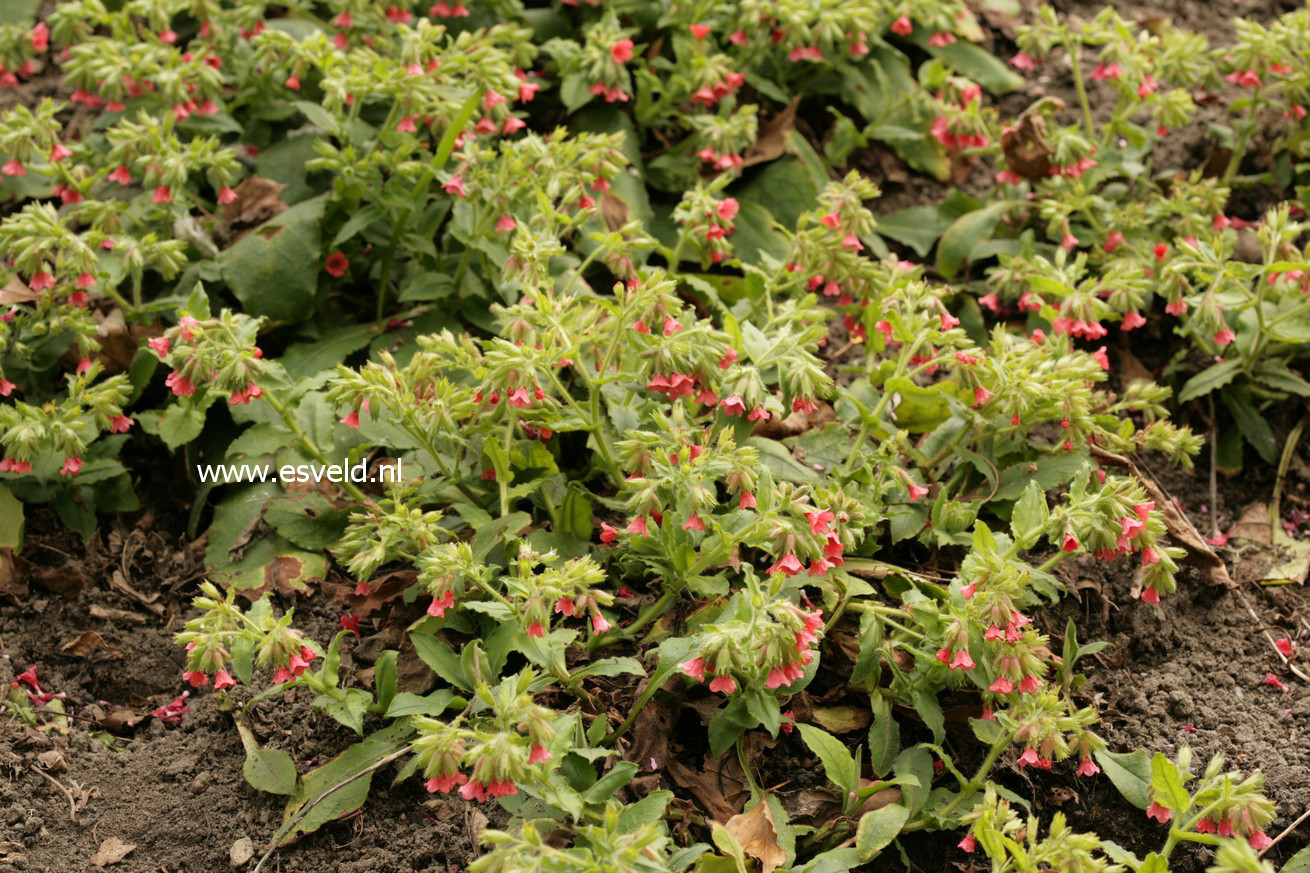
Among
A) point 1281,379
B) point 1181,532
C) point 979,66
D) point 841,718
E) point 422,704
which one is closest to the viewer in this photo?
point 422,704

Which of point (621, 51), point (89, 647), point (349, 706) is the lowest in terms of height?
point (89, 647)

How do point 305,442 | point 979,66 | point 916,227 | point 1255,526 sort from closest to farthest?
point 305,442
point 1255,526
point 916,227
point 979,66

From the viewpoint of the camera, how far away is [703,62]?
4.30 m

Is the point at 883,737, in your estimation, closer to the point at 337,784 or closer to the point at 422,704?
the point at 422,704

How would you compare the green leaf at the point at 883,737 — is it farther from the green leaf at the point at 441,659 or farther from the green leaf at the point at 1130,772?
the green leaf at the point at 441,659

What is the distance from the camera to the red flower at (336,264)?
4.10m

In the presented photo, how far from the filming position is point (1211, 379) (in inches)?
156

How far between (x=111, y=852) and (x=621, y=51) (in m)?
2.83

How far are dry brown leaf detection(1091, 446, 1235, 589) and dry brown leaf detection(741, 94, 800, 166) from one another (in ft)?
5.69

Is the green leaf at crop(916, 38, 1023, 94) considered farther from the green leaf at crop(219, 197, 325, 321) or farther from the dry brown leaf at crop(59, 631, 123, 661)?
the dry brown leaf at crop(59, 631, 123, 661)

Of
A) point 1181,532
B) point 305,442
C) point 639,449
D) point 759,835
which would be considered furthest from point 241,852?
point 1181,532

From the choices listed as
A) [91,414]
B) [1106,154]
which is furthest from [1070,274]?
[91,414]

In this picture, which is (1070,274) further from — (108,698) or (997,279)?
(108,698)

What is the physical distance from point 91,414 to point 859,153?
2.94 meters
